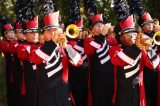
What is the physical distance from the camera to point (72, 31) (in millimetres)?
8078

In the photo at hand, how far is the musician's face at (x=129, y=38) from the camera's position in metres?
6.04

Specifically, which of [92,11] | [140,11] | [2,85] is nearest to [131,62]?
[92,11]

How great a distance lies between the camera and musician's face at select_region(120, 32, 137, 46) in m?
6.04

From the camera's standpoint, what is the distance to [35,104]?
630 centimetres

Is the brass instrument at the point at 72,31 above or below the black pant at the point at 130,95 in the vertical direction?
above

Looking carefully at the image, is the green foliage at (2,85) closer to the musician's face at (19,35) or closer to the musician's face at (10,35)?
the musician's face at (10,35)

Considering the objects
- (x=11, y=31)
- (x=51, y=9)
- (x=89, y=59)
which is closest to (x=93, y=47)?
(x=89, y=59)

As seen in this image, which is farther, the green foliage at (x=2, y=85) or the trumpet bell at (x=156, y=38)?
the green foliage at (x=2, y=85)

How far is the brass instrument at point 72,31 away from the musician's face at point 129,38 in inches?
75.5

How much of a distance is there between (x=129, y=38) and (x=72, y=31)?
2144 mm

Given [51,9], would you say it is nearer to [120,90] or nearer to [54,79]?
[54,79]

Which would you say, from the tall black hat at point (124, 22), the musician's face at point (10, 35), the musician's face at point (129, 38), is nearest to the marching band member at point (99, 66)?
the tall black hat at point (124, 22)

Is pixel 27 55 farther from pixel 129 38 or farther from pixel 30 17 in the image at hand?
pixel 129 38

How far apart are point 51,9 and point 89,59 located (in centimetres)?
136
